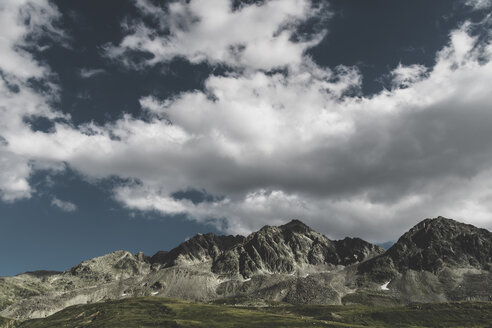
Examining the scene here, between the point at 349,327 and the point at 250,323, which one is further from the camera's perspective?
the point at 250,323

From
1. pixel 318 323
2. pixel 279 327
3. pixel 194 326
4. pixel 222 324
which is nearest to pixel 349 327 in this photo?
pixel 318 323

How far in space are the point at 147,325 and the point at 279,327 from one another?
71643mm

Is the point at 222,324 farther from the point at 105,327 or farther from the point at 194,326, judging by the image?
the point at 105,327

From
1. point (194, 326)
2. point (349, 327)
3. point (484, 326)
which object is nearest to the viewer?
point (349, 327)

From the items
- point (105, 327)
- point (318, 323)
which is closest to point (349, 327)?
point (318, 323)

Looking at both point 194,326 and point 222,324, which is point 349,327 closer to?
point 222,324

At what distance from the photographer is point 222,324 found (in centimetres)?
18875

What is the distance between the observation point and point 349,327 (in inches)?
6604

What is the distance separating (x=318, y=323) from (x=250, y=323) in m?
35.1

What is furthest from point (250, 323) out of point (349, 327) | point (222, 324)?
point (349, 327)

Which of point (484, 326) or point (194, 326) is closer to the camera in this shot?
point (194, 326)

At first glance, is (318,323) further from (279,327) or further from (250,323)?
(250,323)

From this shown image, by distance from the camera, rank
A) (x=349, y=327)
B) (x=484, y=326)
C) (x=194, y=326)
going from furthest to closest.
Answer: (x=484, y=326) → (x=194, y=326) → (x=349, y=327)

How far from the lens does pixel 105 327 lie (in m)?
198
